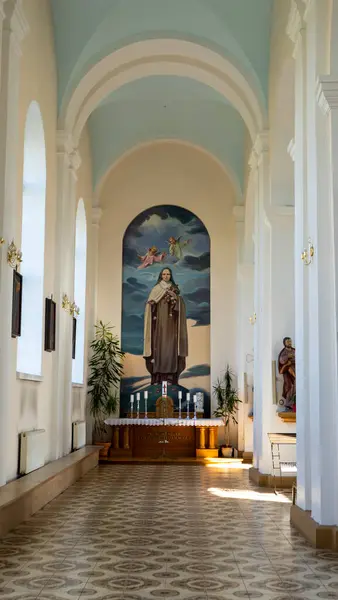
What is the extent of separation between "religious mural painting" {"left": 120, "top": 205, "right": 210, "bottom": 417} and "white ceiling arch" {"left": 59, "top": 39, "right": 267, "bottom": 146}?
551 cm

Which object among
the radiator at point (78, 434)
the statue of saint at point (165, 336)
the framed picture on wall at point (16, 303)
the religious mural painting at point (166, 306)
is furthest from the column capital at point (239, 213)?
the framed picture on wall at point (16, 303)

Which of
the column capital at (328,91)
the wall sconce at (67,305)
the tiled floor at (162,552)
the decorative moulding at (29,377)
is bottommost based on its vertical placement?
the tiled floor at (162,552)

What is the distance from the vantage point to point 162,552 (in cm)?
648

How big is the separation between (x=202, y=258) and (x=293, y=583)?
1424 cm

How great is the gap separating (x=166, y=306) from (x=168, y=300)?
0.16 m

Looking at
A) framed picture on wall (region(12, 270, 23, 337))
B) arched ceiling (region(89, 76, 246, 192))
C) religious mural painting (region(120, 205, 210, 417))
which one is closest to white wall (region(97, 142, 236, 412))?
religious mural painting (region(120, 205, 210, 417))

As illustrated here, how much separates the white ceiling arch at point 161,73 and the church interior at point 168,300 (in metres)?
0.05

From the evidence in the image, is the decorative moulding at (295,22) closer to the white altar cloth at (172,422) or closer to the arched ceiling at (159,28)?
the arched ceiling at (159,28)

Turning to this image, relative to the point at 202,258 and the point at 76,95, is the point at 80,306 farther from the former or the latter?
the point at 76,95

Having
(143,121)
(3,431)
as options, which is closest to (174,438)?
(143,121)

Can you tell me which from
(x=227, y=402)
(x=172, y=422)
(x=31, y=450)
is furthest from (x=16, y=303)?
(x=227, y=402)

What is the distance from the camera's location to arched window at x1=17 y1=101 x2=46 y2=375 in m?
11.4

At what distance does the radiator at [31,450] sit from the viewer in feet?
32.2

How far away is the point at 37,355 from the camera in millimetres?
11461
